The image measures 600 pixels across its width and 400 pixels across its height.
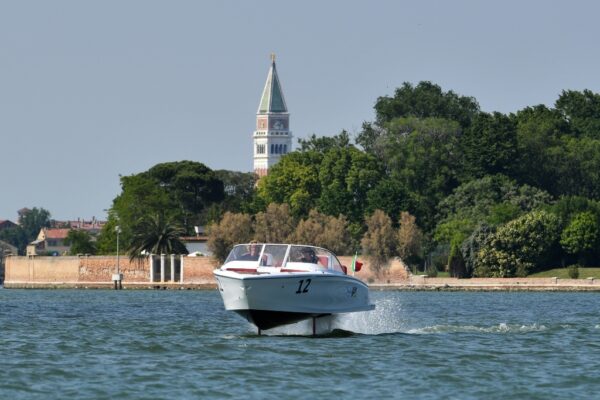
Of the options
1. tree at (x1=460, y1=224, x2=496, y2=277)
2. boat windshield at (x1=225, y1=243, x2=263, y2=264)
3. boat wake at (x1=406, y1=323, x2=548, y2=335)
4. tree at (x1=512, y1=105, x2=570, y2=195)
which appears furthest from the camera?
tree at (x1=512, y1=105, x2=570, y2=195)

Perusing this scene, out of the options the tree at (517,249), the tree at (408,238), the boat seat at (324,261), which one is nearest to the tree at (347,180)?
the tree at (408,238)

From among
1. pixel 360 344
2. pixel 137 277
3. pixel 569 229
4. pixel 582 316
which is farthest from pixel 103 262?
pixel 360 344

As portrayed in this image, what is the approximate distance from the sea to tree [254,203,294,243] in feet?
175

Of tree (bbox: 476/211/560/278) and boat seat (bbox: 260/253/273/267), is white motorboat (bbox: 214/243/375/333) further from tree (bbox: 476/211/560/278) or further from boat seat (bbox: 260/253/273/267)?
tree (bbox: 476/211/560/278)

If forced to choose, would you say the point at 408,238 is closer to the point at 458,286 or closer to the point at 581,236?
the point at 458,286

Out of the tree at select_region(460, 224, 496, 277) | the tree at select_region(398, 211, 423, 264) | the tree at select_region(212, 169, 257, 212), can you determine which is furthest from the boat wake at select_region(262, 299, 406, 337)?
the tree at select_region(212, 169, 257, 212)

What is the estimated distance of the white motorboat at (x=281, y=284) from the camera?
134 feet

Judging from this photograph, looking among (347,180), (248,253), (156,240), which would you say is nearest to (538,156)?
(347,180)

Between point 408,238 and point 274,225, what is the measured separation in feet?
30.6

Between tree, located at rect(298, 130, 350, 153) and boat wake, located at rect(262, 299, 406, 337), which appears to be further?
tree, located at rect(298, 130, 350, 153)

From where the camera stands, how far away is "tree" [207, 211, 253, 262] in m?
111

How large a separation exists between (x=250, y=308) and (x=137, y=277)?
250ft

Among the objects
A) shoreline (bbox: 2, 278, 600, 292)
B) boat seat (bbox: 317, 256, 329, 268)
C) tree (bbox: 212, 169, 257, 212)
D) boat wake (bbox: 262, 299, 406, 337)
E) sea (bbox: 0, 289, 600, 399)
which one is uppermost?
tree (bbox: 212, 169, 257, 212)

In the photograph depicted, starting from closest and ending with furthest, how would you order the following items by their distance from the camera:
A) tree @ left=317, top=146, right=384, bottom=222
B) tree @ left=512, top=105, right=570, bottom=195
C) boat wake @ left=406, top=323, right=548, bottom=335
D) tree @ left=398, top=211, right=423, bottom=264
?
1. boat wake @ left=406, top=323, right=548, bottom=335
2. tree @ left=398, top=211, right=423, bottom=264
3. tree @ left=317, top=146, right=384, bottom=222
4. tree @ left=512, top=105, right=570, bottom=195
